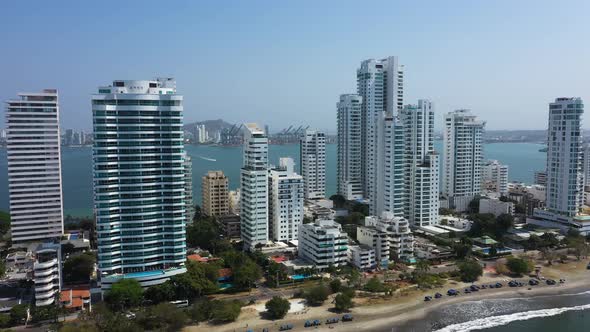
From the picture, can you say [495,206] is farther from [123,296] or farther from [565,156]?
[123,296]

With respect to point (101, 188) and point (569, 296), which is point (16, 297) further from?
point (569, 296)

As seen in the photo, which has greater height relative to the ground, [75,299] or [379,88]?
[379,88]

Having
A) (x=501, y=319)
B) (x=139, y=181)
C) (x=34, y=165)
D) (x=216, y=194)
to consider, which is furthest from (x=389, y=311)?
(x=34, y=165)

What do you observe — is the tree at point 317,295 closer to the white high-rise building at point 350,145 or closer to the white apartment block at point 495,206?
the white apartment block at point 495,206

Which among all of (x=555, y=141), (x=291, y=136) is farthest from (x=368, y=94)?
(x=291, y=136)

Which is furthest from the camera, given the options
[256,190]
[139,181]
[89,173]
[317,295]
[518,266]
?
[89,173]
